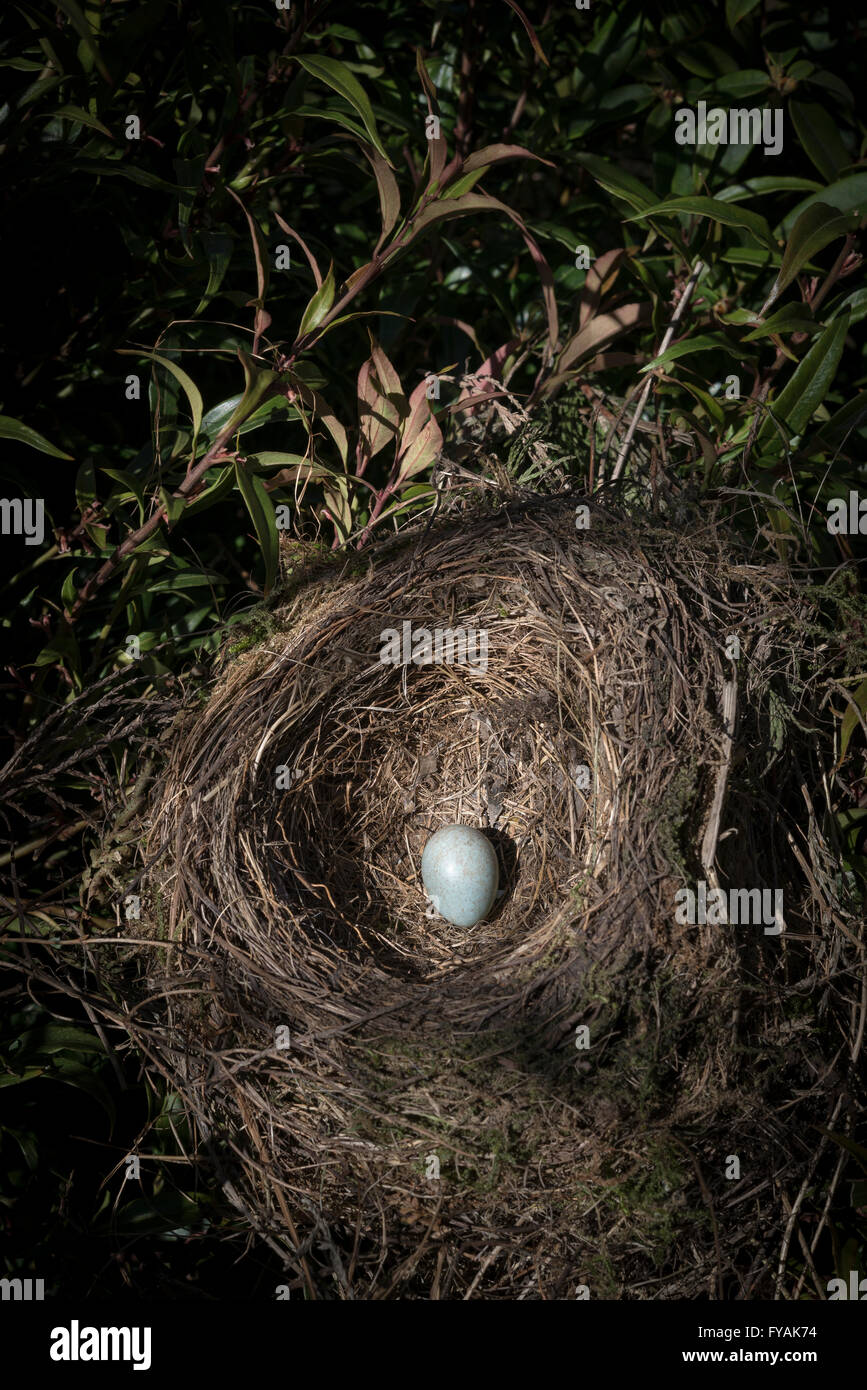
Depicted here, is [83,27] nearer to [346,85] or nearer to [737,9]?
[346,85]

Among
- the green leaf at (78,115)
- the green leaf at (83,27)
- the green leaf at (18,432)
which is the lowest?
the green leaf at (18,432)

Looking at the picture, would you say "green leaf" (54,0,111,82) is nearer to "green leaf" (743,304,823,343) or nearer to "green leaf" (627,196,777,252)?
"green leaf" (627,196,777,252)

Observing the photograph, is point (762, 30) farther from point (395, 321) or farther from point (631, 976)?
Result: point (631, 976)

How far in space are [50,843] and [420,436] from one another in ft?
2.62

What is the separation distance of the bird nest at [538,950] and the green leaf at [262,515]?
0.15 metres

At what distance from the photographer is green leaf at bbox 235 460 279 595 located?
1.16 metres

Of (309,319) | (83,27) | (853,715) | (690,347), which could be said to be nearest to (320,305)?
(309,319)

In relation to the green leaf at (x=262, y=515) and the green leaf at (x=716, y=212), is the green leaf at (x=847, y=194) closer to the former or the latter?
the green leaf at (x=716, y=212)

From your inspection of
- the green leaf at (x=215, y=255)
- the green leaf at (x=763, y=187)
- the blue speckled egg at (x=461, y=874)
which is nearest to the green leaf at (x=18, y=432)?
the green leaf at (x=215, y=255)

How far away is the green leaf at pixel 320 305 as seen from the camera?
1.14m

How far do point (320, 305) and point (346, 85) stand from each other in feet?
0.85

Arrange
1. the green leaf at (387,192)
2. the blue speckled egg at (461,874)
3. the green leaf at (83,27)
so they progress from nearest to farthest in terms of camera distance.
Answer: the green leaf at (83,27) → the green leaf at (387,192) → the blue speckled egg at (461,874)

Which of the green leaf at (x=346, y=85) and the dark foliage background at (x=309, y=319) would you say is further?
the dark foliage background at (x=309, y=319)
